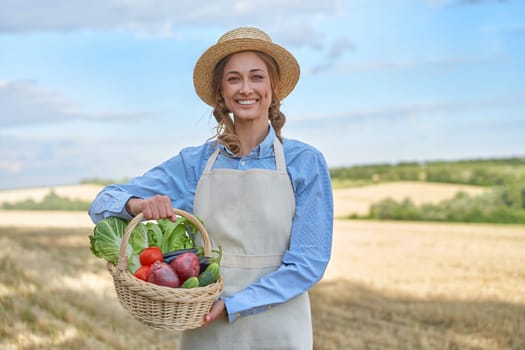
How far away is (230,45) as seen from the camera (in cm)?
306

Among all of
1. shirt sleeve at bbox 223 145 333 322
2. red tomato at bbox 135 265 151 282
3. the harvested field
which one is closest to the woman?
shirt sleeve at bbox 223 145 333 322

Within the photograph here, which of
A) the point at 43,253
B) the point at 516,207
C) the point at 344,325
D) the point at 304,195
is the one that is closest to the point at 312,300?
the point at 344,325

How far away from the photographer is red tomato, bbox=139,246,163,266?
8.96ft

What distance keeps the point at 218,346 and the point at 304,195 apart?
772 mm

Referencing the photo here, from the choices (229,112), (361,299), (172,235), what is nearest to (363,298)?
(361,299)

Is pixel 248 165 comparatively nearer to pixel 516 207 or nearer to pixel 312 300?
pixel 312 300

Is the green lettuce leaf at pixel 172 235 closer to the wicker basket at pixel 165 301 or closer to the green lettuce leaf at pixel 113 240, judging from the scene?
the green lettuce leaf at pixel 113 240

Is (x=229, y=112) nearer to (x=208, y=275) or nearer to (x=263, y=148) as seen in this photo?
(x=263, y=148)

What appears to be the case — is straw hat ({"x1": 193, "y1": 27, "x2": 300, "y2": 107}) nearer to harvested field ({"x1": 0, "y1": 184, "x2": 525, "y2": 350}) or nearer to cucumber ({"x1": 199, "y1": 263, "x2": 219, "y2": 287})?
cucumber ({"x1": 199, "y1": 263, "x2": 219, "y2": 287})

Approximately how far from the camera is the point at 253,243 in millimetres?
2941

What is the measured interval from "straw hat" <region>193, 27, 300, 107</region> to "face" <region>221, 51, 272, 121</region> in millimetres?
54

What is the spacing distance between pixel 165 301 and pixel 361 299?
6362 millimetres

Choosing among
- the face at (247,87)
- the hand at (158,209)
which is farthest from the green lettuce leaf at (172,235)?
the face at (247,87)

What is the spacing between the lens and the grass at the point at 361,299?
20.5ft
